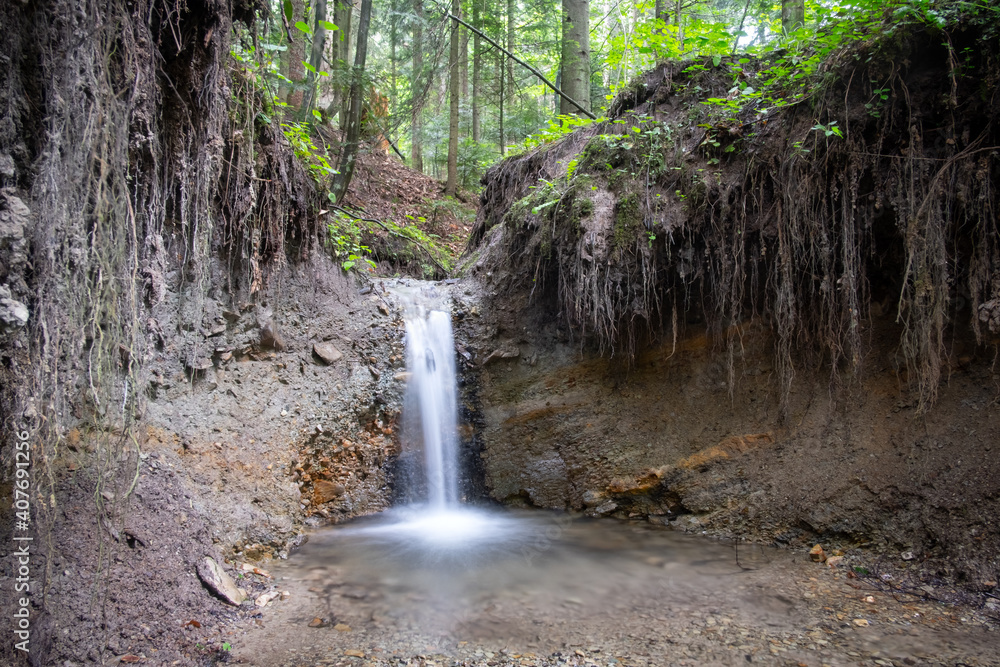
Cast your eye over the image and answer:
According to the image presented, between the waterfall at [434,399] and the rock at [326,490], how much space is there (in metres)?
0.93

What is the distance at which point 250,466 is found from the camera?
4770 mm

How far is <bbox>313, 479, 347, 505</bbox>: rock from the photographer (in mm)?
5398

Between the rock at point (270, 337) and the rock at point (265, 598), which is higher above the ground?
the rock at point (270, 337)

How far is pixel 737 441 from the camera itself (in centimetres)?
516

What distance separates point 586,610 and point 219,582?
238cm

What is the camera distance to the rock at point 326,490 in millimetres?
5398

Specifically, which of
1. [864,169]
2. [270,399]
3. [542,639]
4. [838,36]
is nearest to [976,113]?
[864,169]

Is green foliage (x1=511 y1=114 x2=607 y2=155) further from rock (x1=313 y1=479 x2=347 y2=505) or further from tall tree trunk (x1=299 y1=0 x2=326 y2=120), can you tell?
rock (x1=313 y1=479 x2=347 y2=505)

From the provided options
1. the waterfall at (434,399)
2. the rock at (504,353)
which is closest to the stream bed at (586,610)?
the waterfall at (434,399)

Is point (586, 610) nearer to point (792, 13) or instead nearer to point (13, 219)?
point (13, 219)

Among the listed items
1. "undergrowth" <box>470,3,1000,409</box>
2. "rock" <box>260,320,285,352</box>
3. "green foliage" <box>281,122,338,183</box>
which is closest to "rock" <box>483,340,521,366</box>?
"undergrowth" <box>470,3,1000,409</box>

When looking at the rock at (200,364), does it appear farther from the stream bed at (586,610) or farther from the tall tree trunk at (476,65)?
the tall tree trunk at (476,65)

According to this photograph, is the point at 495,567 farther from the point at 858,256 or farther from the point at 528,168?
the point at 528,168

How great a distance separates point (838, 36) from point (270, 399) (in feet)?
19.0
